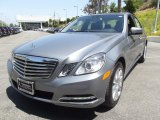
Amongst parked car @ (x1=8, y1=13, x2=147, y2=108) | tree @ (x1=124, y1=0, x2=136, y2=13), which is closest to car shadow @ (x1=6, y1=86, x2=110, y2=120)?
parked car @ (x1=8, y1=13, x2=147, y2=108)

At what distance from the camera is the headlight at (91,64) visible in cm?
335

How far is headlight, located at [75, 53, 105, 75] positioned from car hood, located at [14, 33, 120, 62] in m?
0.12

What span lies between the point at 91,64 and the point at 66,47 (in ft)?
1.85

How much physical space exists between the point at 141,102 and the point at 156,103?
260 millimetres

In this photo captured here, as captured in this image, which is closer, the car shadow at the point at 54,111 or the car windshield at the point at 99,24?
the car shadow at the point at 54,111

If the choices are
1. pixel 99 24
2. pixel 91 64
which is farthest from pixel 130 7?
pixel 91 64

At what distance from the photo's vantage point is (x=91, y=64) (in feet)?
11.2

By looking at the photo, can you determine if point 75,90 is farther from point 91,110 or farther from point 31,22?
point 31,22

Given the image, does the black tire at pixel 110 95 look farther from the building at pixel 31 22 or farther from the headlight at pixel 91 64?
the building at pixel 31 22

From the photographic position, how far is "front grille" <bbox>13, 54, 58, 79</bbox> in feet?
11.2

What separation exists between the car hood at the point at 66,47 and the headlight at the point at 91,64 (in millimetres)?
116

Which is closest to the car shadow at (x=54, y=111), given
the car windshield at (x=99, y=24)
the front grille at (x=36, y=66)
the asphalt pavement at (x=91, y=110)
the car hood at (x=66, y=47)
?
the asphalt pavement at (x=91, y=110)

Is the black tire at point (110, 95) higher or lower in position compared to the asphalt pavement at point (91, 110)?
higher

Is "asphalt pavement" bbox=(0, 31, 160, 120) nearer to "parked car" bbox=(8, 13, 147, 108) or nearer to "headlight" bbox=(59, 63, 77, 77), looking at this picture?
"parked car" bbox=(8, 13, 147, 108)
